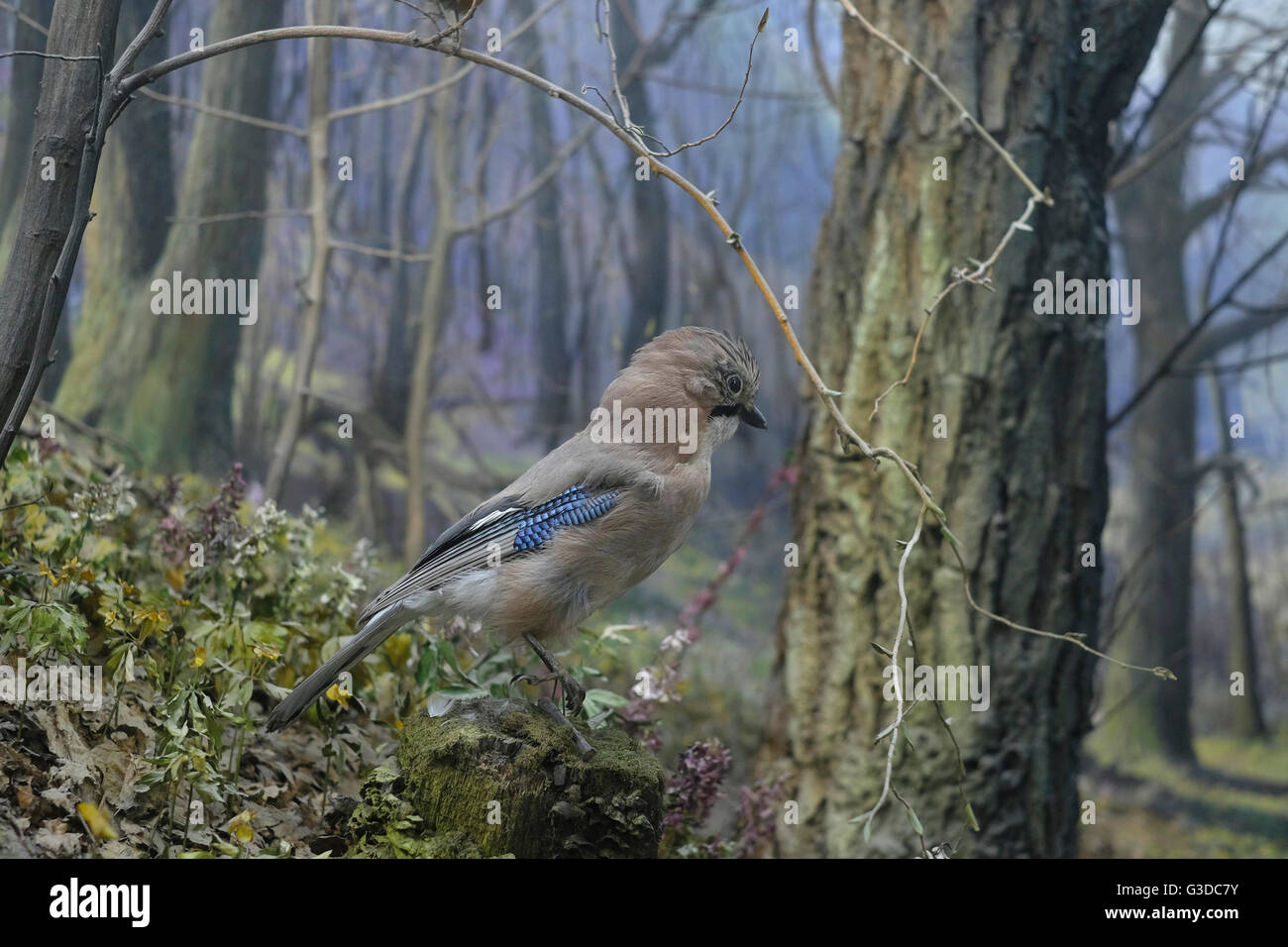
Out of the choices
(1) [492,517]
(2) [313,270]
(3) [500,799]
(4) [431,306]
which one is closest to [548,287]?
(4) [431,306]

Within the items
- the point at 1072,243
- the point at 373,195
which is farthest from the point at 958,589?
the point at 373,195

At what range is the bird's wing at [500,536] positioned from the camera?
2.55 metres

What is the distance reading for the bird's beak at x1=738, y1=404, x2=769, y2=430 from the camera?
258 cm

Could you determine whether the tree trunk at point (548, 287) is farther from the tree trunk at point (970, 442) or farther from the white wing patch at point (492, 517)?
the white wing patch at point (492, 517)

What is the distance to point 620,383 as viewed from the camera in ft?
8.55

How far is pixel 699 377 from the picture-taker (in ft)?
8.25

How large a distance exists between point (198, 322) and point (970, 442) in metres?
3.38

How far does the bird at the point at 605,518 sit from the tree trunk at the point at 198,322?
7.81ft

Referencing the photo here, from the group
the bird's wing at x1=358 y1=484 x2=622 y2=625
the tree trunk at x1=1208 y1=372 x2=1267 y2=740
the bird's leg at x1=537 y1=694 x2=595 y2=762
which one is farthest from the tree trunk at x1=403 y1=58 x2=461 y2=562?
the tree trunk at x1=1208 y1=372 x2=1267 y2=740

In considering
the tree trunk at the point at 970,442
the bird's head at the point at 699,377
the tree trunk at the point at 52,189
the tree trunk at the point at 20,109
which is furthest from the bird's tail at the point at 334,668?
the tree trunk at the point at 970,442

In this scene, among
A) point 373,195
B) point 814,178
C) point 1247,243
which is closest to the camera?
point 373,195

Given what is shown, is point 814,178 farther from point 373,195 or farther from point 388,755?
point 388,755

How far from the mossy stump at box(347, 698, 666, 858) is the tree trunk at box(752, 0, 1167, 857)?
1611mm
